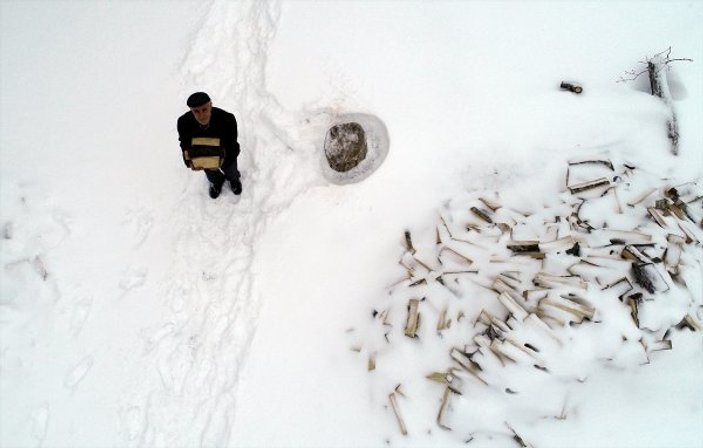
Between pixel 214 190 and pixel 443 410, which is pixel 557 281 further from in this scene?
pixel 214 190

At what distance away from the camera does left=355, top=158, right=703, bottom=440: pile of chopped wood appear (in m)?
3.11

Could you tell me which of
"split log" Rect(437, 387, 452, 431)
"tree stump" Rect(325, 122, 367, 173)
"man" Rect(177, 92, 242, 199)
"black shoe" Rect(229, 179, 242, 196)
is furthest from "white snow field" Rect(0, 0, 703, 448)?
"man" Rect(177, 92, 242, 199)

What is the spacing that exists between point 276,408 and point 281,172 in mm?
2237

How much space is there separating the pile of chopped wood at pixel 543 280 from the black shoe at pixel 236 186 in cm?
178

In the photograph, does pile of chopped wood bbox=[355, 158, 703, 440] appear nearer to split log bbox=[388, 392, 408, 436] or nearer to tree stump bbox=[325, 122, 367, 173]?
split log bbox=[388, 392, 408, 436]

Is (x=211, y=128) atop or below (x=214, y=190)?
atop

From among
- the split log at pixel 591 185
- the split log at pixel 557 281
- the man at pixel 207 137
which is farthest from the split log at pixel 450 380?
the man at pixel 207 137

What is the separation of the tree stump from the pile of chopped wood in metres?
0.94

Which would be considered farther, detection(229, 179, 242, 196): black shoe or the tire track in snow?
detection(229, 179, 242, 196): black shoe

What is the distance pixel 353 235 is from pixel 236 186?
4.40 ft

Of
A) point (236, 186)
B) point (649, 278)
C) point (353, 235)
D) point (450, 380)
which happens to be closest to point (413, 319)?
point (450, 380)

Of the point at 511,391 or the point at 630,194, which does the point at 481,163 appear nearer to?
the point at 630,194

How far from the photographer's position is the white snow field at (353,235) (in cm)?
320

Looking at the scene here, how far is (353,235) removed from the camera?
159 inches
